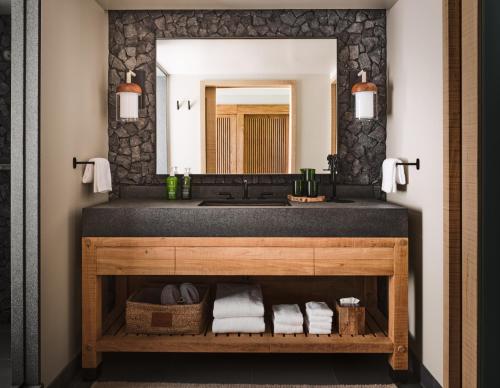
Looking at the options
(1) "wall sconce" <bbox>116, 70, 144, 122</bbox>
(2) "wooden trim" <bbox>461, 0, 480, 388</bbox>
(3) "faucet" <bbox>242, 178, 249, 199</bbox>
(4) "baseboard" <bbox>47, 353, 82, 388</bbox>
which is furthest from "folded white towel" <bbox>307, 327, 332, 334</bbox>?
(1) "wall sconce" <bbox>116, 70, 144, 122</bbox>

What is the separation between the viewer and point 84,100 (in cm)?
301

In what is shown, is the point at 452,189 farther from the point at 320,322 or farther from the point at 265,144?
the point at 265,144

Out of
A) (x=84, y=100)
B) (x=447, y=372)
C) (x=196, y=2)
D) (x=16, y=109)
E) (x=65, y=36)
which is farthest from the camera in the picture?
(x=196, y=2)

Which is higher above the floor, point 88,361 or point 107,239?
point 107,239

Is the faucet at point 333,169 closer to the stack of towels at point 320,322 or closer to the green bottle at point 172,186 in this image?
the stack of towels at point 320,322

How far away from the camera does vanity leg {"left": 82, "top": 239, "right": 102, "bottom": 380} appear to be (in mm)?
2750

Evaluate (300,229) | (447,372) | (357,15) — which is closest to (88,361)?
(300,229)

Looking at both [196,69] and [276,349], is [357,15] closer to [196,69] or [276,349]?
[196,69]

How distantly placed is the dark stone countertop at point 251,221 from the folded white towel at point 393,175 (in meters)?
0.27

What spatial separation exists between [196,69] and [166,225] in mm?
1295

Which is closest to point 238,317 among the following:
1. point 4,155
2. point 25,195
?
point 25,195

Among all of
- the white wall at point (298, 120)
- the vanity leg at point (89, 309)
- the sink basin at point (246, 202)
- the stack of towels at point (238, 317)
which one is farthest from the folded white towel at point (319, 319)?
the vanity leg at point (89, 309)

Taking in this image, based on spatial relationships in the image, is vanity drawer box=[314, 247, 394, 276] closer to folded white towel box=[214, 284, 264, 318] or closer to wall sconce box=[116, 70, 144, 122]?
folded white towel box=[214, 284, 264, 318]

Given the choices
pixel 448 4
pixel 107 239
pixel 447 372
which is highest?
pixel 448 4
